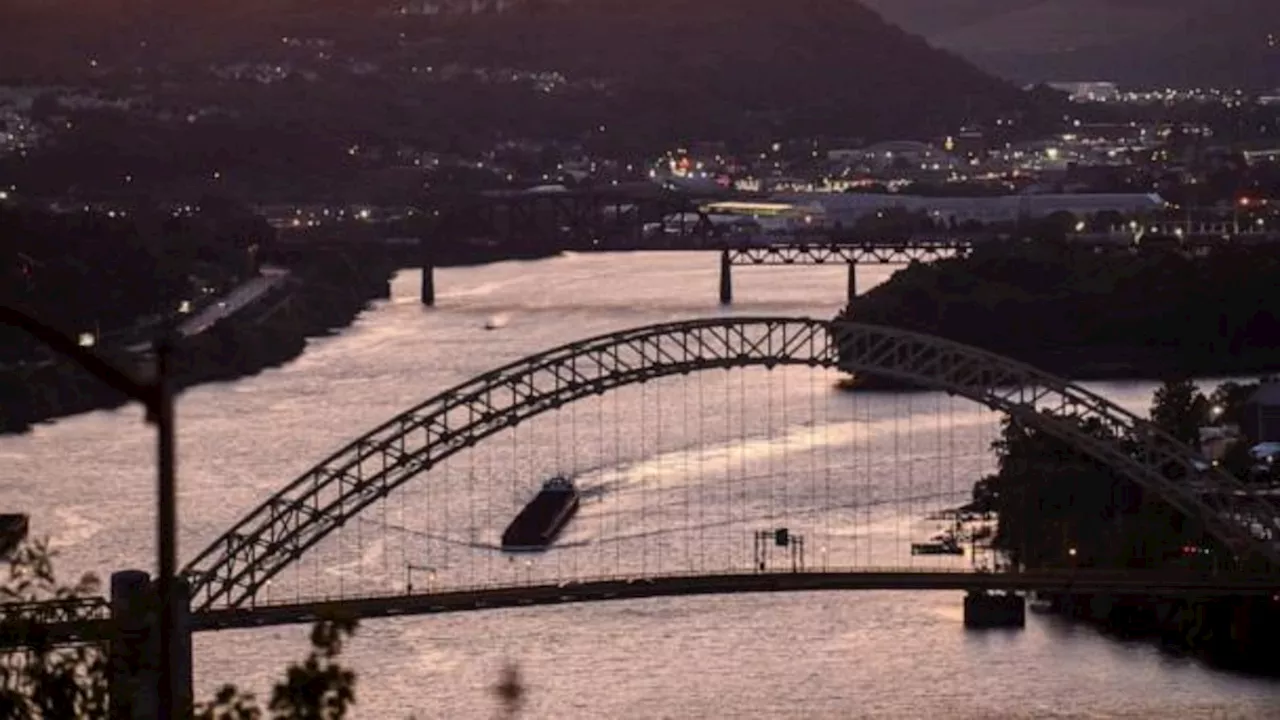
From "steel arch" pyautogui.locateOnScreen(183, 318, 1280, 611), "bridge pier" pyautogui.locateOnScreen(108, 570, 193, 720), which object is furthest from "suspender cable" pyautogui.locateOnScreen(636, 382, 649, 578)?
"bridge pier" pyautogui.locateOnScreen(108, 570, 193, 720)

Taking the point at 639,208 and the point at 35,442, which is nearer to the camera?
the point at 35,442

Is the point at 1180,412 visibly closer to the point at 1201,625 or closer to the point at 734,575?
the point at 1201,625

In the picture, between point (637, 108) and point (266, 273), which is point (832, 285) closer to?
point (266, 273)

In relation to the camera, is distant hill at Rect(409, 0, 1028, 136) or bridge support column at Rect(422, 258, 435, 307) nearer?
bridge support column at Rect(422, 258, 435, 307)

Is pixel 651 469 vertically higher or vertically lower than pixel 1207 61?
lower

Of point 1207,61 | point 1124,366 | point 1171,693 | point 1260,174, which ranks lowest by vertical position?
point 1171,693

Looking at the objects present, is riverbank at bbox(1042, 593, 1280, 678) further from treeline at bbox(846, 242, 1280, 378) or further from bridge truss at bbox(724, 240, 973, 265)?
bridge truss at bbox(724, 240, 973, 265)

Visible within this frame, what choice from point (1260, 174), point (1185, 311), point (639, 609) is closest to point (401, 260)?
point (1185, 311)

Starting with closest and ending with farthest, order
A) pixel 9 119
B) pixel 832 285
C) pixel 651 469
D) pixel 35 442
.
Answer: pixel 651 469, pixel 35 442, pixel 832 285, pixel 9 119
